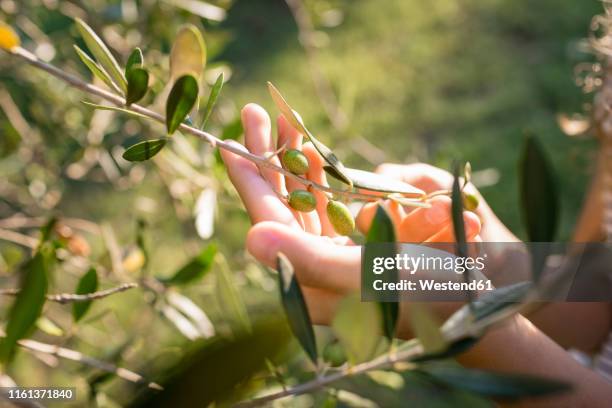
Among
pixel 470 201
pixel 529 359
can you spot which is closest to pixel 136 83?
pixel 470 201

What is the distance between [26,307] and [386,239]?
30cm

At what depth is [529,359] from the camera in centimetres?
71

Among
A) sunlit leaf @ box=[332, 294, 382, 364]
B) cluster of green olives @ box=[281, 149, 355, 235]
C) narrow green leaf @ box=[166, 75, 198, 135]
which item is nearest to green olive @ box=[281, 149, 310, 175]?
cluster of green olives @ box=[281, 149, 355, 235]

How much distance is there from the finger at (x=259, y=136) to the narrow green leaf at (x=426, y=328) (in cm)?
31

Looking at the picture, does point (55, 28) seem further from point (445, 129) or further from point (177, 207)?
point (445, 129)

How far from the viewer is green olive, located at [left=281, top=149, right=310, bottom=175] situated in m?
0.61

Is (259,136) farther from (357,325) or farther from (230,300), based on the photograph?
(357,325)

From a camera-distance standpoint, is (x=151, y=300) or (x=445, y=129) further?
(x=445, y=129)

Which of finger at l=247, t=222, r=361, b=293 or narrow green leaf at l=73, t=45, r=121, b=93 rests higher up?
narrow green leaf at l=73, t=45, r=121, b=93

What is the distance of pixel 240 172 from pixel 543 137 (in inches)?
78.3

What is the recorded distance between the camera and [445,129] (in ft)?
8.10

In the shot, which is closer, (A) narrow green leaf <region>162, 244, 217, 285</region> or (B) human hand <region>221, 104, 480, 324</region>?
(B) human hand <region>221, 104, 480, 324</region>

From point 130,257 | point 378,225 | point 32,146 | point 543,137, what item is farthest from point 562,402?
point 543,137

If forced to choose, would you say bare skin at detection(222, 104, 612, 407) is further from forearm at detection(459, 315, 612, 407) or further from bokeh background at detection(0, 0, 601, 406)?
bokeh background at detection(0, 0, 601, 406)
